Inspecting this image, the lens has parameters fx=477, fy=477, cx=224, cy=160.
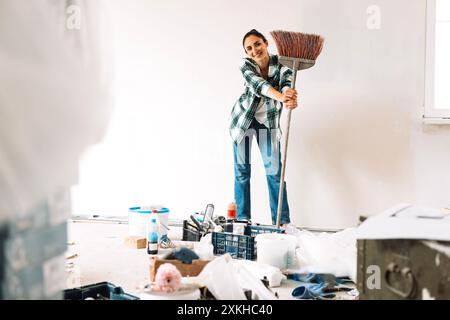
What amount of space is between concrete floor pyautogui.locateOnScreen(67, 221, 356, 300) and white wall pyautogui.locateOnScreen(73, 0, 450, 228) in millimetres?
541

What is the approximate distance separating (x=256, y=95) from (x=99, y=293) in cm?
175

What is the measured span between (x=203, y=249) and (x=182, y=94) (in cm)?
165

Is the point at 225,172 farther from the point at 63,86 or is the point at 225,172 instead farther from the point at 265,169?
the point at 63,86

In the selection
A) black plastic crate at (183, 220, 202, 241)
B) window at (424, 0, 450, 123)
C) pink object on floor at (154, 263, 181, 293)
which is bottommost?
A: black plastic crate at (183, 220, 202, 241)

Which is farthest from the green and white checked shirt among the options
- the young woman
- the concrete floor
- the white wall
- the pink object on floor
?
the pink object on floor

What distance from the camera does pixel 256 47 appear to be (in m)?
2.92

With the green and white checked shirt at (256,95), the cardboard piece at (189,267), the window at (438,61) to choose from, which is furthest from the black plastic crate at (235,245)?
the window at (438,61)

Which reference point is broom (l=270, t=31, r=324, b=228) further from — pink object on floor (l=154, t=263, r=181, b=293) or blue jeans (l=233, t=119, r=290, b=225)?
pink object on floor (l=154, t=263, r=181, b=293)

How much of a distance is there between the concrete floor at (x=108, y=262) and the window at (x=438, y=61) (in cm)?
180

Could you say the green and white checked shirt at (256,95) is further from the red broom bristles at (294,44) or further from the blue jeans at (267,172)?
the red broom bristles at (294,44)

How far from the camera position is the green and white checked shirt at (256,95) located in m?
2.85

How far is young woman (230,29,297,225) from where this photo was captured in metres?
2.85

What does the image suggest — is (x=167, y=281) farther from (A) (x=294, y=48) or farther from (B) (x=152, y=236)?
(A) (x=294, y=48)

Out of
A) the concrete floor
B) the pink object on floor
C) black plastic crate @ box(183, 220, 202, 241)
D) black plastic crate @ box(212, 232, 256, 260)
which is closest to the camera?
the pink object on floor
